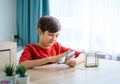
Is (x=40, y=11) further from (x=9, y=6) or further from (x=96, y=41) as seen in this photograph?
(x=96, y=41)

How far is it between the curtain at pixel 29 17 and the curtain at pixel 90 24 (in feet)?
0.63

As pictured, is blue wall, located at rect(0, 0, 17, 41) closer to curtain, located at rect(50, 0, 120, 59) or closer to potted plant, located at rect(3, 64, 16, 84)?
curtain, located at rect(50, 0, 120, 59)

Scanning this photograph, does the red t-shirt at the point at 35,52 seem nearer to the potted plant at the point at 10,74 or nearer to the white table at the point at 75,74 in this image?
the white table at the point at 75,74

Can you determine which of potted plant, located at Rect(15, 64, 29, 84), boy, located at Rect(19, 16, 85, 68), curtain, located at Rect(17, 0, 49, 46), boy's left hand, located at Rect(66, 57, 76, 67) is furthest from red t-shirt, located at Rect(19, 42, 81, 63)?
curtain, located at Rect(17, 0, 49, 46)

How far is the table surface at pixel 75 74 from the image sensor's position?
4.37 feet

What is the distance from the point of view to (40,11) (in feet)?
11.6

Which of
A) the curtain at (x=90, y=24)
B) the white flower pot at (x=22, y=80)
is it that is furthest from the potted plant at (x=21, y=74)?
the curtain at (x=90, y=24)

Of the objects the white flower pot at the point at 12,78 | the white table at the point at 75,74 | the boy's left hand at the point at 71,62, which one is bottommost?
the white table at the point at 75,74

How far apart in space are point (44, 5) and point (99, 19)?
98cm

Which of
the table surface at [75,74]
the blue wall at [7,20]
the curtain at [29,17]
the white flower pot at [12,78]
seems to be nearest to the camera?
the white flower pot at [12,78]

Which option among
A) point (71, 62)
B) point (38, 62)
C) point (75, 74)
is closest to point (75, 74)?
point (75, 74)

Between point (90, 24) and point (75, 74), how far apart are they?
5.45 feet

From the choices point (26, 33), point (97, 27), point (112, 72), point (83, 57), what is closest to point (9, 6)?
point (26, 33)

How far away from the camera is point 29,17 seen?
377cm
